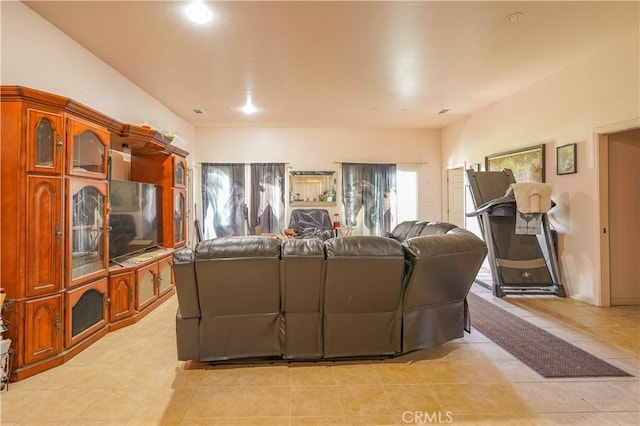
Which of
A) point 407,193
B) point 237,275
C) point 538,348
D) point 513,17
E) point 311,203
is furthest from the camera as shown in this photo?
point 407,193

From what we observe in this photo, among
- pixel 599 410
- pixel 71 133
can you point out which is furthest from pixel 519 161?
pixel 71 133

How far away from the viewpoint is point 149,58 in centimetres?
330

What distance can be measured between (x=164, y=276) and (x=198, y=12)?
2.90m

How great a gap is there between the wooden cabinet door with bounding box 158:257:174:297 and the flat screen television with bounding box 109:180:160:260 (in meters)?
0.27

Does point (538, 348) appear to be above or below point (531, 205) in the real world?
below

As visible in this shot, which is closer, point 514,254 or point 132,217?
point 132,217

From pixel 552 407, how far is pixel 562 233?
281 centimetres

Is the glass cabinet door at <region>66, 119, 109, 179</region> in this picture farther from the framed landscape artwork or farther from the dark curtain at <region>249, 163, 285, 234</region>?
the framed landscape artwork

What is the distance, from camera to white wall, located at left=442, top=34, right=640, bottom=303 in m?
3.13

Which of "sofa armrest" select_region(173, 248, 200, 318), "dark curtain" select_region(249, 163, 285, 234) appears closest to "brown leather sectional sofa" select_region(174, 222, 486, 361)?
"sofa armrest" select_region(173, 248, 200, 318)

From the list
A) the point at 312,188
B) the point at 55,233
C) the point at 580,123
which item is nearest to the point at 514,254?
the point at 580,123

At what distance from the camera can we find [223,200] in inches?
252

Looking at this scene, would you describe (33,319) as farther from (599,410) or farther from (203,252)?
(599,410)

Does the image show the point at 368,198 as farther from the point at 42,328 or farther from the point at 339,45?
the point at 42,328
